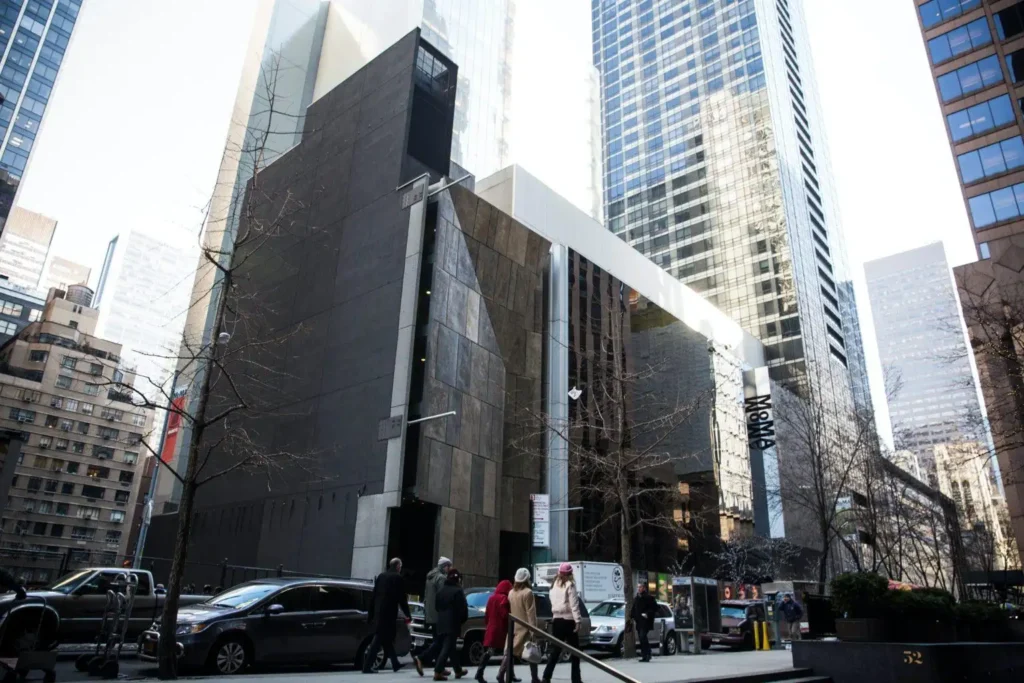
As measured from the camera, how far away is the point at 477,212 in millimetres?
34656

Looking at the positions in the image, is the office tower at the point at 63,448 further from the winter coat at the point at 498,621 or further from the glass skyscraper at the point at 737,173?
the winter coat at the point at 498,621

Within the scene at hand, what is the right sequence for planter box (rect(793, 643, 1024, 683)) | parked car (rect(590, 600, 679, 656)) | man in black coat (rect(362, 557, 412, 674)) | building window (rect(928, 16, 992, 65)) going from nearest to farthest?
man in black coat (rect(362, 557, 412, 674)) < planter box (rect(793, 643, 1024, 683)) < parked car (rect(590, 600, 679, 656)) < building window (rect(928, 16, 992, 65))

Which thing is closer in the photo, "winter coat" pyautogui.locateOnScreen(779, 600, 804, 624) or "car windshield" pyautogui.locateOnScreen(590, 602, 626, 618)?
"car windshield" pyautogui.locateOnScreen(590, 602, 626, 618)

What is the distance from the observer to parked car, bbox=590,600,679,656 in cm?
1927

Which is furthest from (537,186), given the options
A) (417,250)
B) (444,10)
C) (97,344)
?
(97,344)

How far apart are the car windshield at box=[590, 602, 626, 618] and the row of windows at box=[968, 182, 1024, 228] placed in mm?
33251

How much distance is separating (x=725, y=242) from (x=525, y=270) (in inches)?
2061

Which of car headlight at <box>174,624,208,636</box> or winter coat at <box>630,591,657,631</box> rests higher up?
winter coat at <box>630,591,657,631</box>

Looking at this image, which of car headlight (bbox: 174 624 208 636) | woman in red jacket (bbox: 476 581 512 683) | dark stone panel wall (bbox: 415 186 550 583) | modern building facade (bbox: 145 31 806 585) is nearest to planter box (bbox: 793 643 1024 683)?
woman in red jacket (bbox: 476 581 512 683)

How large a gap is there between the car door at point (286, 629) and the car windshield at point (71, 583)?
4.73 metres

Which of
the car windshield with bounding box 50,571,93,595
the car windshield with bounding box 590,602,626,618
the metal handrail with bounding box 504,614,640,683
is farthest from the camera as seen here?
the car windshield with bounding box 590,602,626,618

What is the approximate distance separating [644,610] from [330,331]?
2022 centimetres

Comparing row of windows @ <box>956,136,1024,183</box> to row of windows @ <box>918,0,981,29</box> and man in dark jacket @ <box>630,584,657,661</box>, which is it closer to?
row of windows @ <box>918,0,981,29</box>

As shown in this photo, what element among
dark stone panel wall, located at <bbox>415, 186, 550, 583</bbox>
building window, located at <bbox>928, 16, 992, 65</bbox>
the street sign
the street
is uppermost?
building window, located at <bbox>928, 16, 992, 65</bbox>
